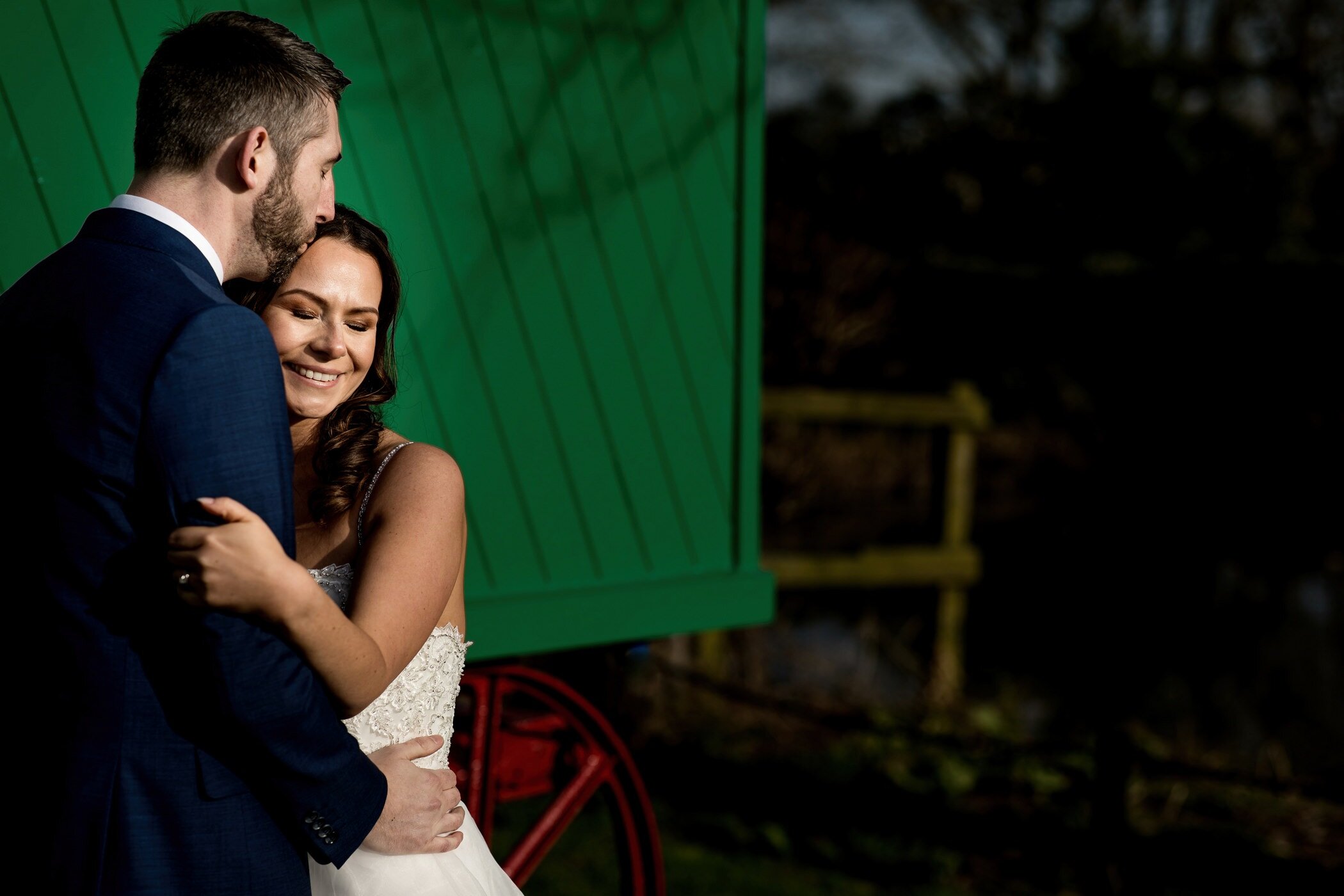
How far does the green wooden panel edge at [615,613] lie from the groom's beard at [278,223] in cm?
151

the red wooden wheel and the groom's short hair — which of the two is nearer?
the groom's short hair

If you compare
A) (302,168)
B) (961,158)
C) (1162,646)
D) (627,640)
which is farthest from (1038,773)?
(961,158)

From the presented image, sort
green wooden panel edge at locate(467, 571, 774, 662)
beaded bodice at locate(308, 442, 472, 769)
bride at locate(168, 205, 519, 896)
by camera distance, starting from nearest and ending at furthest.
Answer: bride at locate(168, 205, 519, 896), beaded bodice at locate(308, 442, 472, 769), green wooden panel edge at locate(467, 571, 774, 662)

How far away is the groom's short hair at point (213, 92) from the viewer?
1650 mm

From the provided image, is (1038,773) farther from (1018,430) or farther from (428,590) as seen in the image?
(1018,430)

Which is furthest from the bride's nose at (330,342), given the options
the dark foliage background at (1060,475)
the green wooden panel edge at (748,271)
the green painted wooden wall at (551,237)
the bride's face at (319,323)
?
the dark foliage background at (1060,475)

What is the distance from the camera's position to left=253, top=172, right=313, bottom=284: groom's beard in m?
1.71

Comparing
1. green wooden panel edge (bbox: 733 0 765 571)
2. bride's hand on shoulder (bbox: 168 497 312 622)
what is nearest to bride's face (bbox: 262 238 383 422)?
bride's hand on shoulder (bbox: 168 497 312 622)

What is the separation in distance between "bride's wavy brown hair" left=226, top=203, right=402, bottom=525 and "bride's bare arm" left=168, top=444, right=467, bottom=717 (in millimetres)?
99

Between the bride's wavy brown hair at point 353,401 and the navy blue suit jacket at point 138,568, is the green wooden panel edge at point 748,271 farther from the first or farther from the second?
the navy blue suit jacket at point 138,568

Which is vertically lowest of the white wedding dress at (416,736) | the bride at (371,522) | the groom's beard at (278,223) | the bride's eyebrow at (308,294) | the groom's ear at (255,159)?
the white wedding dress at (416,736)

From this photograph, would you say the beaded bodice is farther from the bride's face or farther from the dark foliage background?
the dark foliage background

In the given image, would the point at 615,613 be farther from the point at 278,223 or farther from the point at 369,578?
the point at 278,223

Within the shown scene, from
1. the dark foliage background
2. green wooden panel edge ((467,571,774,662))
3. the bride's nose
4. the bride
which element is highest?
the bride's nose
